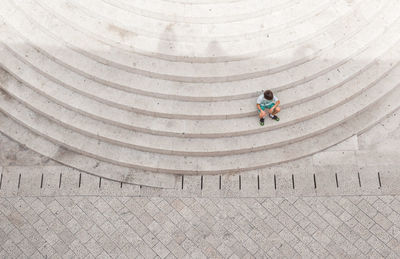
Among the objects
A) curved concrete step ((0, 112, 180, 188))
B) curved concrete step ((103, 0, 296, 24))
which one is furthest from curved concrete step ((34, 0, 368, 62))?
curved concrete step ((0, 112, 180, 188))

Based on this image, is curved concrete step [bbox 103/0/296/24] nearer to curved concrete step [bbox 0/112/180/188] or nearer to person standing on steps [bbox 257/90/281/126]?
person standing on steps [bbox 257/90/281/126]

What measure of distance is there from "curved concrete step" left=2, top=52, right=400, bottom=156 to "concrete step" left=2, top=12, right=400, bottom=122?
2.12ft

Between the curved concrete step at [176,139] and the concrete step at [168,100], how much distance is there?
2.12 feet

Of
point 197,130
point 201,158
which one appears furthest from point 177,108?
point 201,158

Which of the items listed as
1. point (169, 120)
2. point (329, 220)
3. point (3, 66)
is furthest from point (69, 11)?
point (329, 220)

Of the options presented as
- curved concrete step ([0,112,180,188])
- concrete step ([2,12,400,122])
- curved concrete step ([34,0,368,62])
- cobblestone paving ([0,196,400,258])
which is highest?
curved concrete step ([34,0,368,62])

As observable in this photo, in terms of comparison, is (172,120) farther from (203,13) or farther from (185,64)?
(203,13)

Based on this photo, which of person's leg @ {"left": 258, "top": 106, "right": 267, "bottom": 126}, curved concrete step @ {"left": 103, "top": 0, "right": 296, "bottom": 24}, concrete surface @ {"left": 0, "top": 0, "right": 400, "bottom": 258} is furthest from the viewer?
curved concrete step @ {"left": 103, "top": 0, "right": 296, "bottom": 24}

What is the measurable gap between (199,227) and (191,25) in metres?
6.30

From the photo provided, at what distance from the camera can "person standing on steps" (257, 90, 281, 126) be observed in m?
12.4

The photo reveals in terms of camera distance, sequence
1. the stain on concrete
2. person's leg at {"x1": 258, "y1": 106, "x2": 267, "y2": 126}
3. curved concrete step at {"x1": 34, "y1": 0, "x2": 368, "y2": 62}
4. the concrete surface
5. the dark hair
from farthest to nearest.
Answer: the stain on concrete < curved concrete step at {"x1": 34, "y1": 0, "x2": 368, "y2": 62} < person's leg at {"x1": 258, "y1": 106, "x2": 267, "y2": 126} < the concrete surface < the dark hair

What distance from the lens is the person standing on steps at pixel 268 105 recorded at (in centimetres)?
1244

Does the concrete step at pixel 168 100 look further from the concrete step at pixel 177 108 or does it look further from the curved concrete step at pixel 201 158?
the curved concrete step at pixel 201 158

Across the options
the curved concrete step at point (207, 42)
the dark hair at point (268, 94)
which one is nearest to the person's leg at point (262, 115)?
the dark hair at point (268, 94)
